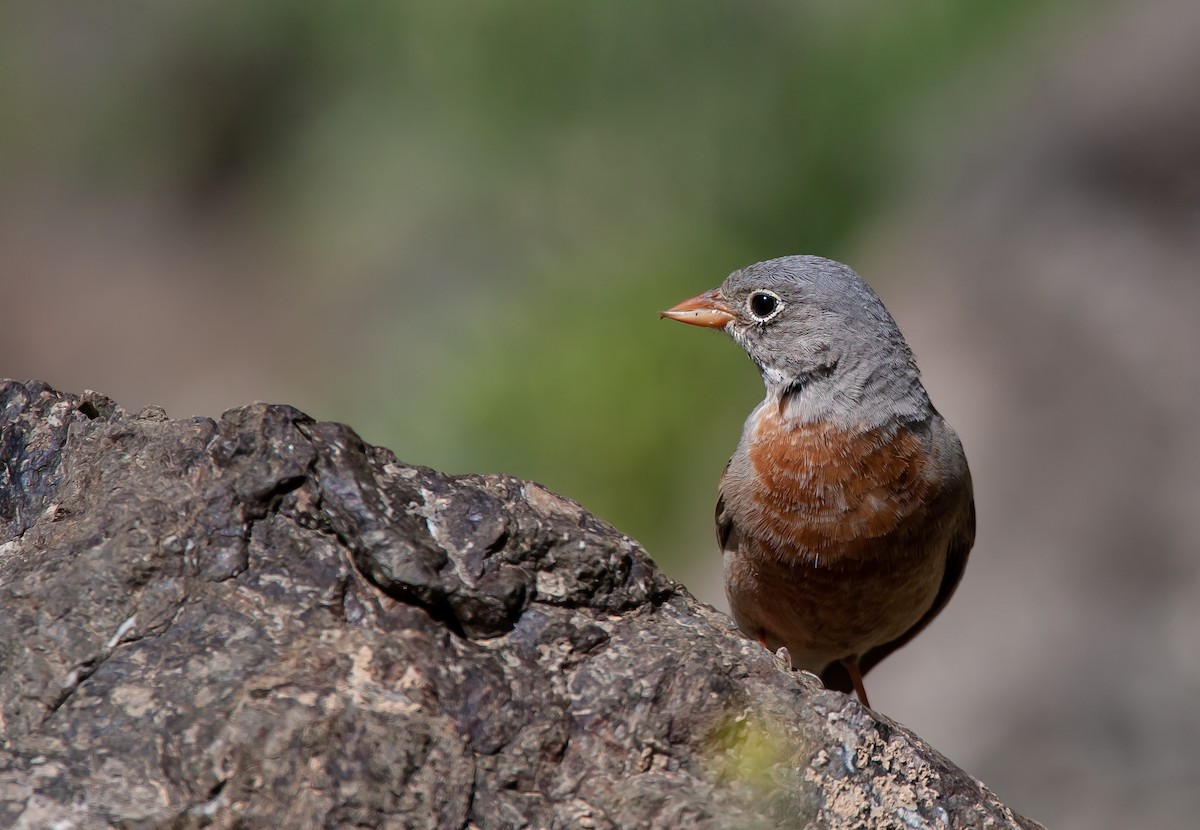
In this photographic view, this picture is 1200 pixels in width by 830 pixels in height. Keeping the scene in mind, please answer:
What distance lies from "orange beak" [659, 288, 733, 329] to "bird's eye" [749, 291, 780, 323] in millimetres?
122

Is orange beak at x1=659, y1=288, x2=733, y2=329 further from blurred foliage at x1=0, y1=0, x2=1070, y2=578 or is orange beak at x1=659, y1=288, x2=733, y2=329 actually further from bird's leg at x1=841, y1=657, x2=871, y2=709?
blurred foliage at x1=0, y1=0, x2=1070, y2=578

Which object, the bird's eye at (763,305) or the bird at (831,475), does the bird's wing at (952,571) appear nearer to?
the bird at (831,475)

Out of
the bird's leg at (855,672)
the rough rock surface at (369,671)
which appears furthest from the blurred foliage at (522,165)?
the rough rock surface at (369,671)

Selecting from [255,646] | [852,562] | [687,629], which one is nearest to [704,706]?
[687,629]

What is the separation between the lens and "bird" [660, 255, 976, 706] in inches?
203

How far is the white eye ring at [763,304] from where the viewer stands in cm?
562

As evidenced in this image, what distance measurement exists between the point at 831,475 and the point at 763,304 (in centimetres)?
90

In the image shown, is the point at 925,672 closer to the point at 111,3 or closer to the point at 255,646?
the point at 255,646

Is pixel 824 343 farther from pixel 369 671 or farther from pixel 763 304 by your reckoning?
pixel 369 671

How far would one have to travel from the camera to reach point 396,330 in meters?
11.6

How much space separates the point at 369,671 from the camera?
3.07 meters

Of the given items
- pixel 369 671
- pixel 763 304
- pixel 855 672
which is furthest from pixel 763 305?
pixel 369 671

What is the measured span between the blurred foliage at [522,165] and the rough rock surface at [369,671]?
5084 mm

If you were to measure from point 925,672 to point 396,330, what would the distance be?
5.72 metres
